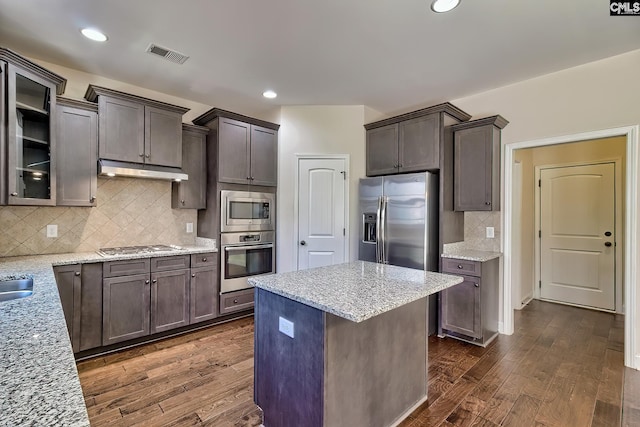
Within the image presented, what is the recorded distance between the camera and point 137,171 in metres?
3.05

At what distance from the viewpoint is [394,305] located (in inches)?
57.2

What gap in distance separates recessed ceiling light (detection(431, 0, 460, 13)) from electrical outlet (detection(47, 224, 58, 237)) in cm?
379

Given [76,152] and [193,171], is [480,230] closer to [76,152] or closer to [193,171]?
[193,171]

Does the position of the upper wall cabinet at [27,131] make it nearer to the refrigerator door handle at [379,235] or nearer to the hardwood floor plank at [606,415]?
the refrigerator door handle at [379,235]

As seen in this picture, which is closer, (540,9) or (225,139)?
(540,9)

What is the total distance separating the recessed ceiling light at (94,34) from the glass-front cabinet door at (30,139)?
52 cm

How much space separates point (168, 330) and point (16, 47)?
2.92 meters

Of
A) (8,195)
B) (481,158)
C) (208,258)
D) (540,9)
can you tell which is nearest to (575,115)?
(481,158)

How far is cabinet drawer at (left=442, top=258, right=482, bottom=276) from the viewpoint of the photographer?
3096mm

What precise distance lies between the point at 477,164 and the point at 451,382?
219 centimetres

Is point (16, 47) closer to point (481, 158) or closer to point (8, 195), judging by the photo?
point (8, 195)

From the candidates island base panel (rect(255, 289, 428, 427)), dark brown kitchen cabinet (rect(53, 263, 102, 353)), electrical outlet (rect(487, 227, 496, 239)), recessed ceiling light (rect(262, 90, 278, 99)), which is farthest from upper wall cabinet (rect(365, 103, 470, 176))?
dark brown kitchen cabinet (rect(53, 263, 102, 353))

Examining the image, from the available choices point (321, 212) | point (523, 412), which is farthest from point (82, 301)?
point (523, 412)

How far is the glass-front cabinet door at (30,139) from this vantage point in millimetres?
2248
